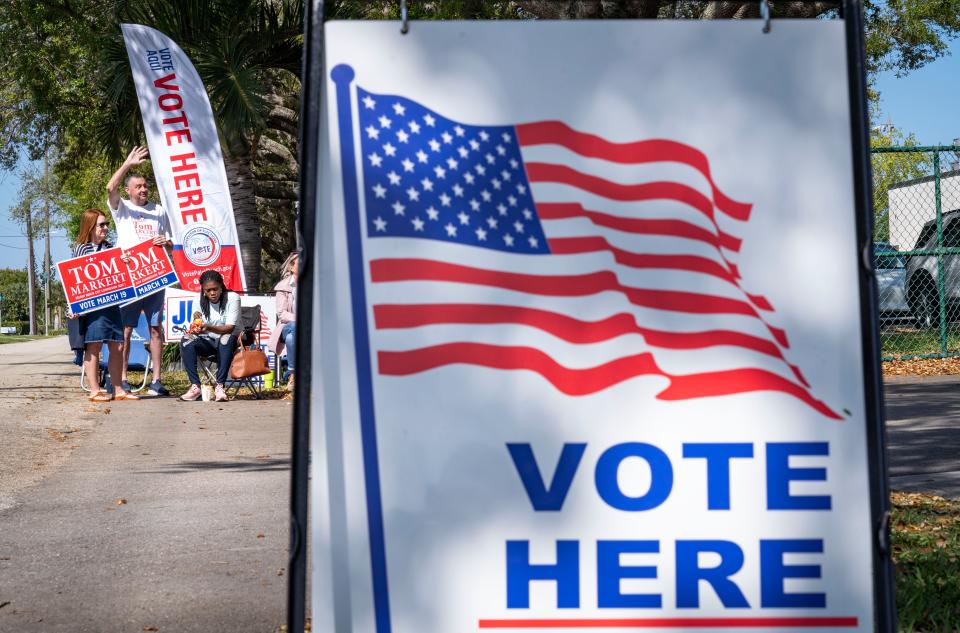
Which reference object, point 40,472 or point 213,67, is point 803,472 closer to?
point 40,472

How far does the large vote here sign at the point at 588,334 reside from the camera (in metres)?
2.13

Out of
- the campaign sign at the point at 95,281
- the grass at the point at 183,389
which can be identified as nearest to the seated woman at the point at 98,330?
the campaign sign at the point at 95,281

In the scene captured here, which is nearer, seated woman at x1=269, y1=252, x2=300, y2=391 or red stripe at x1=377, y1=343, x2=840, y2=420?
red stripe at x1=377, y1=343, x2=840, y2=420

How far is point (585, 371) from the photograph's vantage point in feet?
7.07

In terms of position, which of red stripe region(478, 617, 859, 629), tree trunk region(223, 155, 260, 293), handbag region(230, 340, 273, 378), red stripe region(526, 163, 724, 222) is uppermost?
tree trunk region(223, 155, 260, 293)

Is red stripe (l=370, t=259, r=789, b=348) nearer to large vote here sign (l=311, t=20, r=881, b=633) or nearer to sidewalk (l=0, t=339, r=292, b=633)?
large vote here sign (l=311, t=20, r=881, b=633)

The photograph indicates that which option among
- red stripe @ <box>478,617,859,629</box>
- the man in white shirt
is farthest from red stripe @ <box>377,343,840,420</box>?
the man in white shirt

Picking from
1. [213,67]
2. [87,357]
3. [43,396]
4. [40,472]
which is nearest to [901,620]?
[40,472]

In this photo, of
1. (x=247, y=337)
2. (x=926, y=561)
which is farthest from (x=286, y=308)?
(x=926, y=561)

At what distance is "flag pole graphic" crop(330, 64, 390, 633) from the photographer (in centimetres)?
212

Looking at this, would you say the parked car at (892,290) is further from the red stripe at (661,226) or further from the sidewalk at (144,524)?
the red stripe at (661,226)

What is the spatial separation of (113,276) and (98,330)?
0.68 meters

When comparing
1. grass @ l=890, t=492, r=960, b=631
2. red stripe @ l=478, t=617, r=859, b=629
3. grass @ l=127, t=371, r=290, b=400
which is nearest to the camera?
red stripe @ l=478, t=617, r=859, b=629

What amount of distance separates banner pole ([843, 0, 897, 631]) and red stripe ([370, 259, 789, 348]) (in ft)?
0.60
